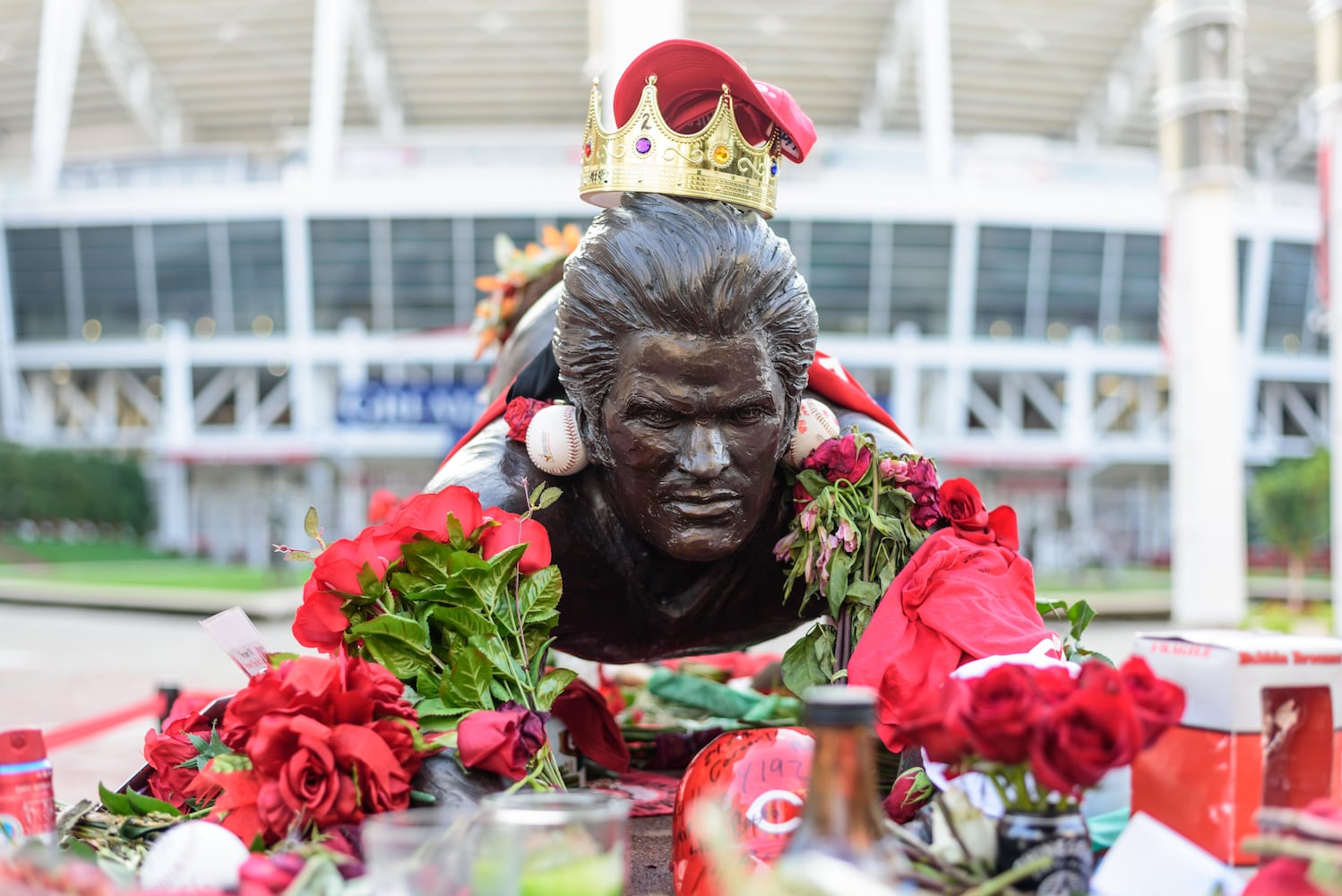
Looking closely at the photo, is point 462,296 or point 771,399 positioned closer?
point 771,399

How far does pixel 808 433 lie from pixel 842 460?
4.2 inches

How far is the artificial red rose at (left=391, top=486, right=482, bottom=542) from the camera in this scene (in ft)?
6.50

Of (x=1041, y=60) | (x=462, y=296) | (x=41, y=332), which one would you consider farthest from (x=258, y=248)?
(x=1041, y=60)

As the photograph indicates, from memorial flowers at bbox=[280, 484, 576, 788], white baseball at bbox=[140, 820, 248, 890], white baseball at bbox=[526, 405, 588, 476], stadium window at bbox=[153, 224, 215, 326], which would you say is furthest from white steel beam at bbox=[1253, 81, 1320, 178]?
white baseball at bbox=[140, 820, 248, 890]

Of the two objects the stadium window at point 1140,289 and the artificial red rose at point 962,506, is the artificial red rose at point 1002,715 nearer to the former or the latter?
the artificial red rose at point 962,506

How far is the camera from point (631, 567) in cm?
258

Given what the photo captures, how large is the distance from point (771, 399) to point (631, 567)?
2.04 feet

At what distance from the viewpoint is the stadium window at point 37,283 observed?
94.8ft

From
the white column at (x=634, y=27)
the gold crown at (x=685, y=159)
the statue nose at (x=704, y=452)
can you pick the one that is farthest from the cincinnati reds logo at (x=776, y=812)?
the white column at (x=634, y=27)

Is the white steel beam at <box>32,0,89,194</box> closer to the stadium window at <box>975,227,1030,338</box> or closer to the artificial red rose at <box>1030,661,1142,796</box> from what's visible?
the stadium window at <box>975,227,1030,338</box>

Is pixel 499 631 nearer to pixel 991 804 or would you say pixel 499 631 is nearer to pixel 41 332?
pixel 991 804

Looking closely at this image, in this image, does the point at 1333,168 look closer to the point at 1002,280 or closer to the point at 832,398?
the point at 832,398

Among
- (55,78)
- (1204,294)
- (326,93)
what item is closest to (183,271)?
(55,78)

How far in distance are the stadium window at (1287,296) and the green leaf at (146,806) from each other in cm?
3201
